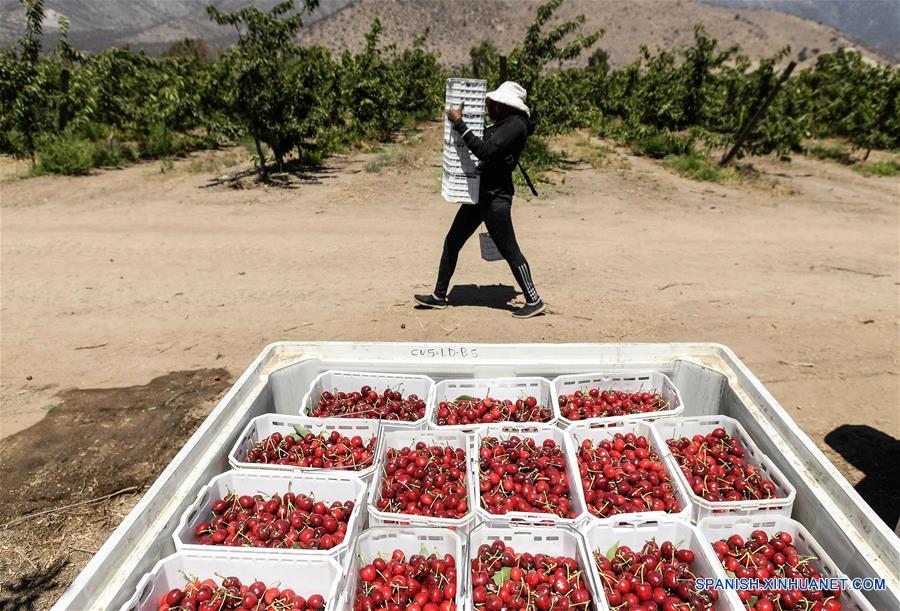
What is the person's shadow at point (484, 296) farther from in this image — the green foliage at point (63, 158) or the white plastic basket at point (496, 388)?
the green foliage at point (63, 158)

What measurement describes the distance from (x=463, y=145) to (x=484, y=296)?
85.7 inches

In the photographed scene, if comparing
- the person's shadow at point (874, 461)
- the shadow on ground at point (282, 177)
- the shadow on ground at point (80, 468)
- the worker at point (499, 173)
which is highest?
the worker at point (499, 173)

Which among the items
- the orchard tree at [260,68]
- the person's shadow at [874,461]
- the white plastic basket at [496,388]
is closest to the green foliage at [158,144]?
the orchard tree at [260,68]

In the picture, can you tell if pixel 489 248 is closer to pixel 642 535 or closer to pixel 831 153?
pixel 642 535

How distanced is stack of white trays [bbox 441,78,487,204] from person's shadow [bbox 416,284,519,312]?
162 cm

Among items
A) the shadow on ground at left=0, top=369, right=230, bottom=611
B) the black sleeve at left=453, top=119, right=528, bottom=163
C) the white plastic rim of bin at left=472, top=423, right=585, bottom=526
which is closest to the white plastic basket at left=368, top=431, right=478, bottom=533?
the white plastic rim of bin at left=472, top=423, right=585, bottom=526

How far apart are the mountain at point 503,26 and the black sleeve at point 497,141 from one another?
91.8 meters

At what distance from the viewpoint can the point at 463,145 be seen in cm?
453

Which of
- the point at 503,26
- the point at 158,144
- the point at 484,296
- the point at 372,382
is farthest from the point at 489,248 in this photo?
the point at 503,26

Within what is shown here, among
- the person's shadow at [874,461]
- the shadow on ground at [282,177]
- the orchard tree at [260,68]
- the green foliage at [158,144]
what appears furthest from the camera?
the green foliage at [158,144]

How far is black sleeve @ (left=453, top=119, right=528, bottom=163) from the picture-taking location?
4246mm

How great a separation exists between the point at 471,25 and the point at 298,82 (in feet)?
324

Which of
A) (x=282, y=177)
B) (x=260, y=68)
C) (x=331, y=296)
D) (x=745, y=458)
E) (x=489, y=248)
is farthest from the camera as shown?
(x=282, y=177)

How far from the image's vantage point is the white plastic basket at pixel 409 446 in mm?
2248
